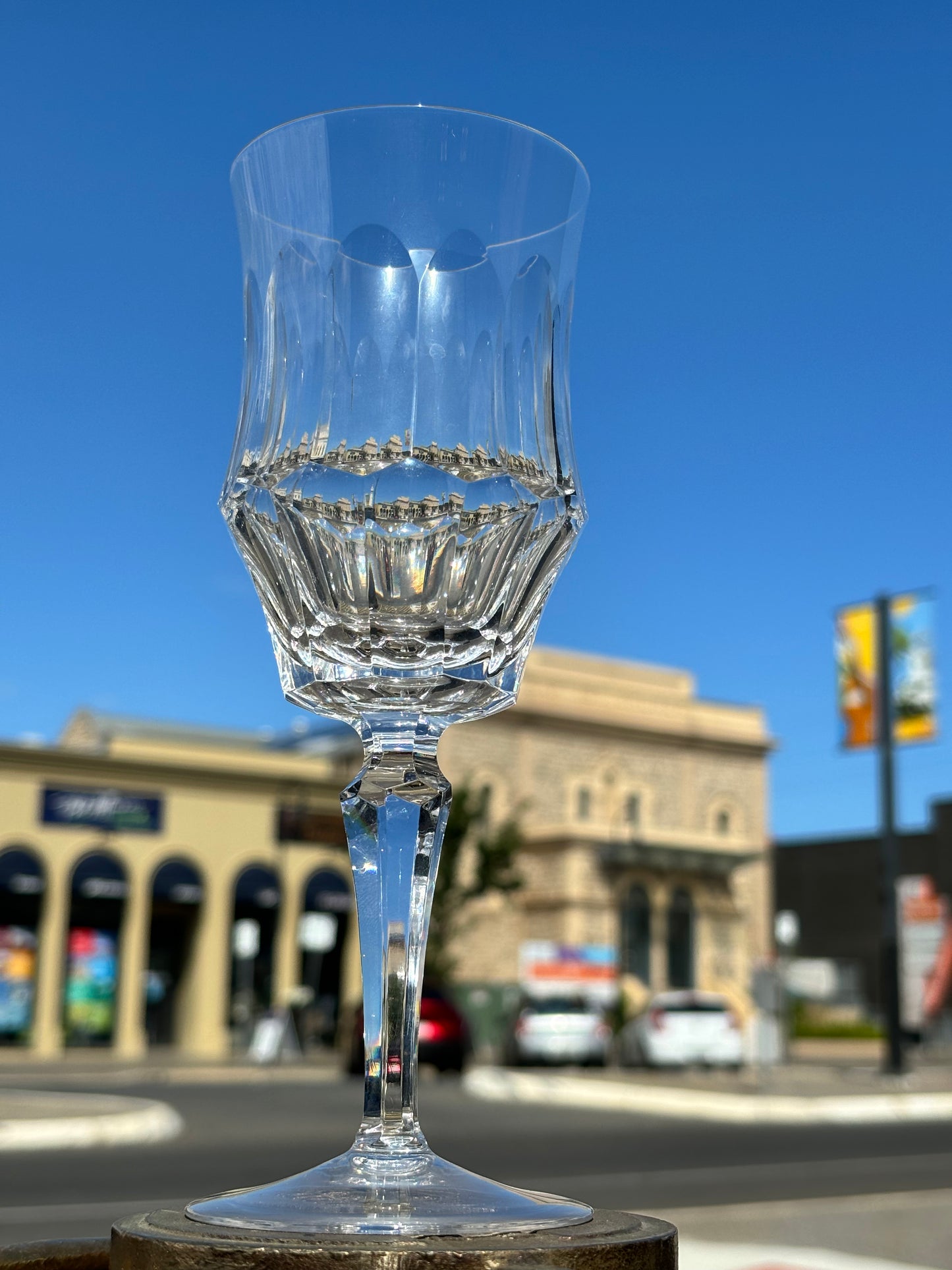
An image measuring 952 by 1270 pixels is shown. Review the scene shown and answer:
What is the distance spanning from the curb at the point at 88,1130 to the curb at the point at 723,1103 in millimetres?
5673

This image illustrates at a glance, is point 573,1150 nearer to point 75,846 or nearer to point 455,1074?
point 455,1074

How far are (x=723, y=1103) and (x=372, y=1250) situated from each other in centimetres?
1583

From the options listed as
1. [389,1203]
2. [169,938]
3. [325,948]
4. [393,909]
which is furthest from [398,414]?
[325,948]

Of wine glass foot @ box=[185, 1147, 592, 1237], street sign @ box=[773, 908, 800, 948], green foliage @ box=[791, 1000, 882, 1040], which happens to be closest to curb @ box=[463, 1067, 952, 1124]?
street sign @ box=[773, 908, 800, 948]

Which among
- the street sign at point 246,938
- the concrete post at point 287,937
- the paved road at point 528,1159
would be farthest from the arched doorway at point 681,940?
the paved road at point 528,1159

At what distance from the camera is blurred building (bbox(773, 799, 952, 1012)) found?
52.8 metres

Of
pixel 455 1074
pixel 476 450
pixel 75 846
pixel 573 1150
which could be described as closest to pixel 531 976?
pixel 75 846

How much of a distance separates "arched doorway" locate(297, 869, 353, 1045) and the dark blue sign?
3.99 m

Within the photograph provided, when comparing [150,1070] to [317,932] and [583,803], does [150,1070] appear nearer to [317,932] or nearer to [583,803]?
[317,932]

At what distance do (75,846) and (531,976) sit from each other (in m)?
11.7

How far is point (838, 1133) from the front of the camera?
1404cm

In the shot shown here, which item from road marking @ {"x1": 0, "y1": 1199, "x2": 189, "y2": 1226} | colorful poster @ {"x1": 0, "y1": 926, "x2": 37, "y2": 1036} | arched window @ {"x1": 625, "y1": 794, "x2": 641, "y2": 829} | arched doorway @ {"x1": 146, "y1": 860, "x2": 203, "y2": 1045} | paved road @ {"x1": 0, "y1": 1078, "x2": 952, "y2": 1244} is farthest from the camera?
arched window @ {"x1": 625, "y1": 794, "x2": 641, "y2": 829}

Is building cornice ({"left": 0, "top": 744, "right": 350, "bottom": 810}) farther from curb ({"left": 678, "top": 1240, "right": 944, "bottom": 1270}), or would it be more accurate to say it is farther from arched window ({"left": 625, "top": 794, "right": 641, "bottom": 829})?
curb ({"left": 678, "top": 1240, "right": 944, "bottom": 1270})

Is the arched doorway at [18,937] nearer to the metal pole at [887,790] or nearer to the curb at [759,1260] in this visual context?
the metal pole at [887,790]
